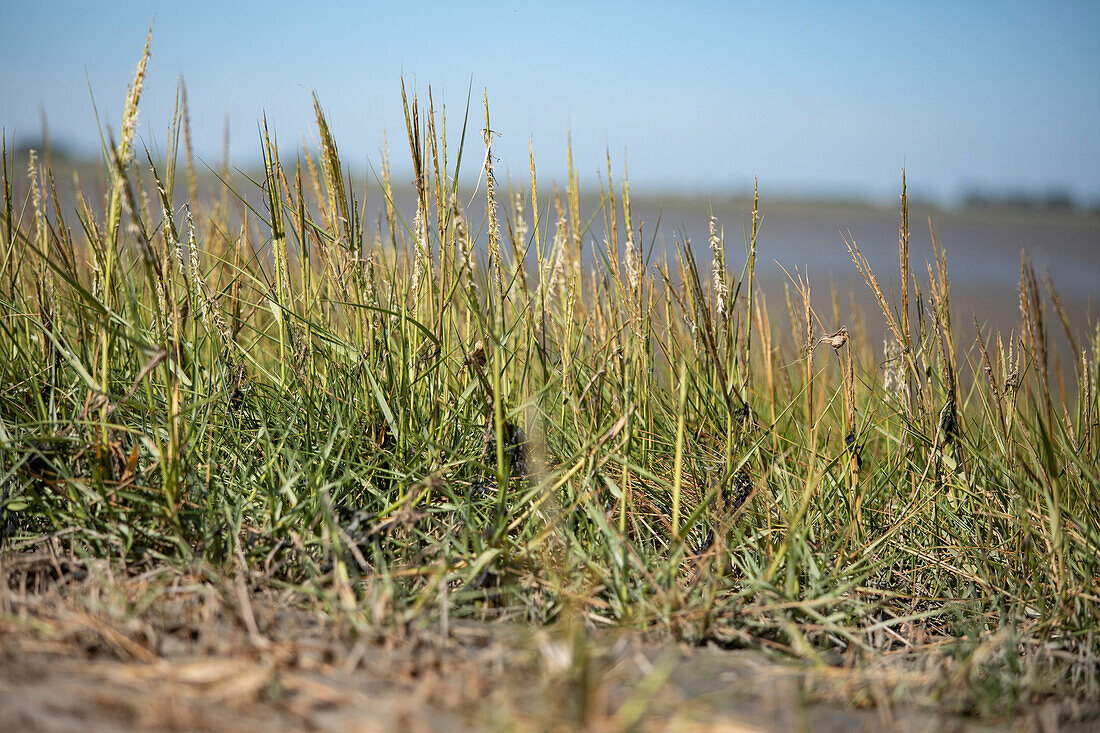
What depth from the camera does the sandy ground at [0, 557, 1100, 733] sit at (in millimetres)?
944

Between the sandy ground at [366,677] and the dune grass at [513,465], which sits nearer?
the sandy ground at [366,677]

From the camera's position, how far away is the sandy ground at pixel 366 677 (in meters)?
0.94

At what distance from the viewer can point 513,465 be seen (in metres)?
1.69

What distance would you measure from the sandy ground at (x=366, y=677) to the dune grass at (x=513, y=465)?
0.07 metres

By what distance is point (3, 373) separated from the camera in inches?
69.7

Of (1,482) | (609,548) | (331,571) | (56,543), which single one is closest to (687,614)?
(609,548)

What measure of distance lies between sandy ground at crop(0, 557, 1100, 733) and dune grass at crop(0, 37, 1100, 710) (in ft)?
0.22

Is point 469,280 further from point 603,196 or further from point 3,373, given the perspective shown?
point 3,373

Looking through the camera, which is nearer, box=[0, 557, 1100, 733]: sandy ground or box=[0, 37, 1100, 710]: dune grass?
box=[0, 557, 1100, 733]: sandy ground

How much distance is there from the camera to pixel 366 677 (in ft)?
3.49

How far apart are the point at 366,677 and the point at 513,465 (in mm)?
680

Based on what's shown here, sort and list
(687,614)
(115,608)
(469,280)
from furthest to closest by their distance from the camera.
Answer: (469,280) < (687,614) < (115,608)

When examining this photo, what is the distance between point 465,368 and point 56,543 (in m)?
0.94

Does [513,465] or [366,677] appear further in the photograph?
[513,465]
